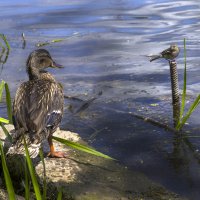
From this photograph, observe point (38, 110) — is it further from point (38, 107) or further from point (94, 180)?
point (94, 180)

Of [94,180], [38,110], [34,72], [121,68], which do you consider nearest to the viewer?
[94,180]

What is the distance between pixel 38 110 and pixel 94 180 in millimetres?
880

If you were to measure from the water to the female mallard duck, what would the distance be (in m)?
0.60

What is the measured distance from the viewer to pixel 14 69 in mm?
8188

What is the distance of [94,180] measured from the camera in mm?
4246

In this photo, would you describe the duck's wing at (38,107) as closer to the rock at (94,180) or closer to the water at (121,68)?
the rock at (94,180)

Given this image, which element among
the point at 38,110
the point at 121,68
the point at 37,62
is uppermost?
the point at 37,62

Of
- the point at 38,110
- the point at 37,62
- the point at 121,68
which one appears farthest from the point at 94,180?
the point at 121,68

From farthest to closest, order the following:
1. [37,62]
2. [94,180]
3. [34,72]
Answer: [37,62] → [34,72] → [94,180]

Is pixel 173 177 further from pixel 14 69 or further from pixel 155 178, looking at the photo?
pixel 14 69

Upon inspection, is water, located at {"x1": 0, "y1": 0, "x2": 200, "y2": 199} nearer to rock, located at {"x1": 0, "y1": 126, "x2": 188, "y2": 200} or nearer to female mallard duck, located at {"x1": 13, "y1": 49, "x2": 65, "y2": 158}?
rock, located at {"x1": 0, "y1": 126, "x2": 188, "y2": 200}

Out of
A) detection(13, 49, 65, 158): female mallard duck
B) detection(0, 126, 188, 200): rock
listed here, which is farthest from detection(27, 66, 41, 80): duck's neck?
detection(0, 126, 188, 200): rock

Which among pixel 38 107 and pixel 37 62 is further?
pixel 37 62

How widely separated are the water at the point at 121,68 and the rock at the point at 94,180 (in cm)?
20
